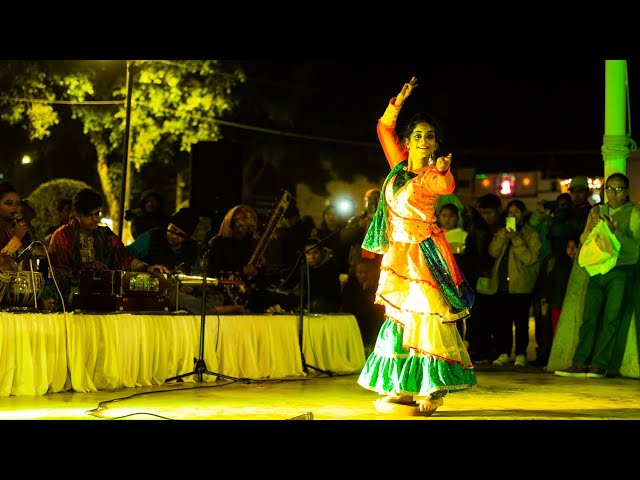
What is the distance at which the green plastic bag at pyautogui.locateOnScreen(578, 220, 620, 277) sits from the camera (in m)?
9.00

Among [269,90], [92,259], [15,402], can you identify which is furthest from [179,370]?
[269,90]

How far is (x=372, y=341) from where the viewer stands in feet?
35.7

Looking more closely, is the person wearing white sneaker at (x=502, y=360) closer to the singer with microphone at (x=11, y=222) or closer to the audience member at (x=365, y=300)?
the audience member at (x=365, y=300)

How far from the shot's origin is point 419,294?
6324mm

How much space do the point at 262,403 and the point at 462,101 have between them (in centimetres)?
1568

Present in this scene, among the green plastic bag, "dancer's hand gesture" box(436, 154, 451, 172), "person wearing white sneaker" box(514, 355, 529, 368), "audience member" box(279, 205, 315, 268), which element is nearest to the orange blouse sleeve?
"dancer's hand gesture" box(436, 154, 451, 172)

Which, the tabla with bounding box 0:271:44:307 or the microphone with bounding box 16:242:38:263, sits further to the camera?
the tabla with bounding box 0:271:44:307

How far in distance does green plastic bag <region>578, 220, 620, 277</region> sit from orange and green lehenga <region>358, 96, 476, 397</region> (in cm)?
299

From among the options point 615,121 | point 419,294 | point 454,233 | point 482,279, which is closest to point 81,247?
point 419,294

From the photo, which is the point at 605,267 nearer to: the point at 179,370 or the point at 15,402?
the point at 179,370

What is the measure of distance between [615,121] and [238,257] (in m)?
4.03

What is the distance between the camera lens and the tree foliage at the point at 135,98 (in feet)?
67.7

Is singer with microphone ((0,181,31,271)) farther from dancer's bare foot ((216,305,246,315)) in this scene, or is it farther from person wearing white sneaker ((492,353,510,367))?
person wearing white sneaker ((492,353,510,367))
